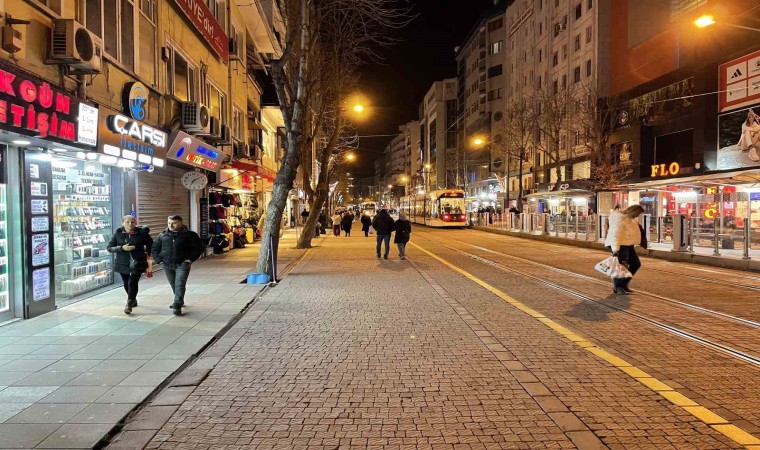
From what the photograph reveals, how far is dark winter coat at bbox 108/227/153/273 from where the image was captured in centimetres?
891

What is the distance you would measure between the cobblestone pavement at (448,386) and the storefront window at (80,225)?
3.76 metres

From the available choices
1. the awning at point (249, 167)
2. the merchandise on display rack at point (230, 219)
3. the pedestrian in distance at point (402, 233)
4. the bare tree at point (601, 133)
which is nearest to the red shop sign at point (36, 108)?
the pedestrian in distance at point (402, 233)

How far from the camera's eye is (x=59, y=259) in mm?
9930

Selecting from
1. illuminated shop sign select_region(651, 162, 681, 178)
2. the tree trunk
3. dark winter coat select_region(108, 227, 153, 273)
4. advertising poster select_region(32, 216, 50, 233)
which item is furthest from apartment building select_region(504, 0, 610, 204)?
advertising poster select_region(32, 216, 50, 233)

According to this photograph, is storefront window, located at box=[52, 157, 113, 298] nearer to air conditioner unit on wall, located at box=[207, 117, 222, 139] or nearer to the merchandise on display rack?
air conditioner unit on wall, located at box=[207, 117, 222, 139]

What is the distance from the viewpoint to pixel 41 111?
7699mm

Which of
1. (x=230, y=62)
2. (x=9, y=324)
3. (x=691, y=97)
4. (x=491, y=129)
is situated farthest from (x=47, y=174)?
(x=491, y=129)

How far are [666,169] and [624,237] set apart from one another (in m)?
27.4

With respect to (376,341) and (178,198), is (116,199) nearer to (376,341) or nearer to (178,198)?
(178,198)

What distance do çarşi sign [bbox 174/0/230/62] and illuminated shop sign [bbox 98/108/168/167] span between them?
182 inches

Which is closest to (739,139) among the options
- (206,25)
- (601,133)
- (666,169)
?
(666,169)

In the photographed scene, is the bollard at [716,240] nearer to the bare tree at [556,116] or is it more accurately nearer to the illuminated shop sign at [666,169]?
the illuminated shop sign at [666,169]

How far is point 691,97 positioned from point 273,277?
28.4m

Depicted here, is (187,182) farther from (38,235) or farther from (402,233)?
(38,235)
